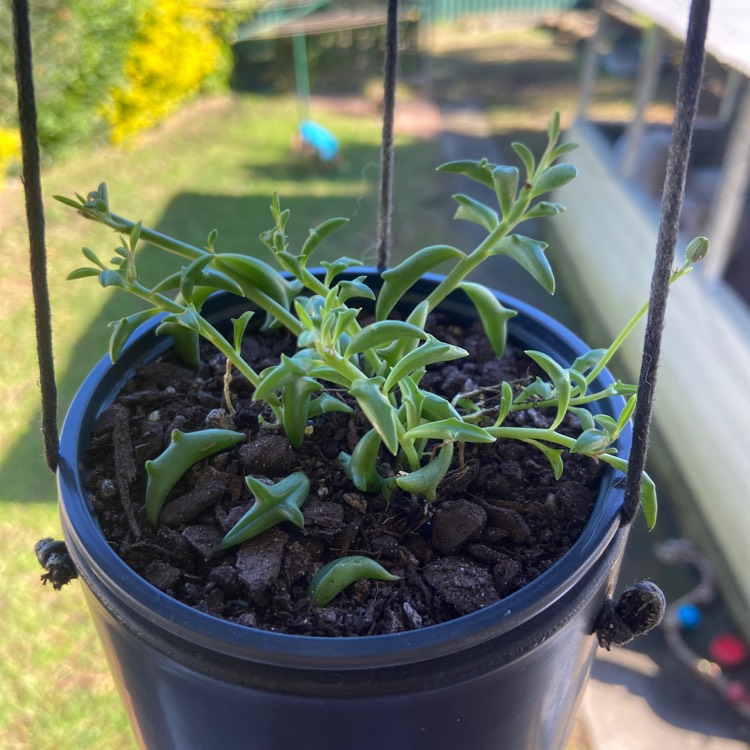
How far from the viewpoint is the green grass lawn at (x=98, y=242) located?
1425mm

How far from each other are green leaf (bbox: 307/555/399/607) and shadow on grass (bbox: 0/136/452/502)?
59.2 inches

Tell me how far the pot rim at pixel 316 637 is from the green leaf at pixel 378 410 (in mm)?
112

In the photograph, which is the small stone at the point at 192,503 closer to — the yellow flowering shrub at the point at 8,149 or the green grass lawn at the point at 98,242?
the green grass lawn at the point at 98,242

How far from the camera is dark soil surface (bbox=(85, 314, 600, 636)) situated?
1.77ft

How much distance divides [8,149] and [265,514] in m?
2.61

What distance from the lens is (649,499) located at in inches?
22.1

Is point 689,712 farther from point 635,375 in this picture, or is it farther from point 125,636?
point 125,636

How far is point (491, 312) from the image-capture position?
0.70 m

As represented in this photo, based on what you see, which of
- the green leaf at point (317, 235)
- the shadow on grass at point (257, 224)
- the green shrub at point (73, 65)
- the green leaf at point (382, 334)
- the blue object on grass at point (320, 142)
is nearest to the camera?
the green leaf at point (382, 334)

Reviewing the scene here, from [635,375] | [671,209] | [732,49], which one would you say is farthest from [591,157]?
[671,209]

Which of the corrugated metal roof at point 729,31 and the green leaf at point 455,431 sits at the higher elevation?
the corrugated metal roof at point 729,31

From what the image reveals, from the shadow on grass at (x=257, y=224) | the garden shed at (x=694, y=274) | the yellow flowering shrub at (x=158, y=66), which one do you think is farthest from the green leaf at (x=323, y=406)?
the yellow flowering shrub at (x=158, y=66)

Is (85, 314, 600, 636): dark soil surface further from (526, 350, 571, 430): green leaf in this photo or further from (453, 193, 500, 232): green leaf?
(453, 193, 500, 232): green leaf

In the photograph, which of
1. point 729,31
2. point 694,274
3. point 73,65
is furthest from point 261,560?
point 73,65
